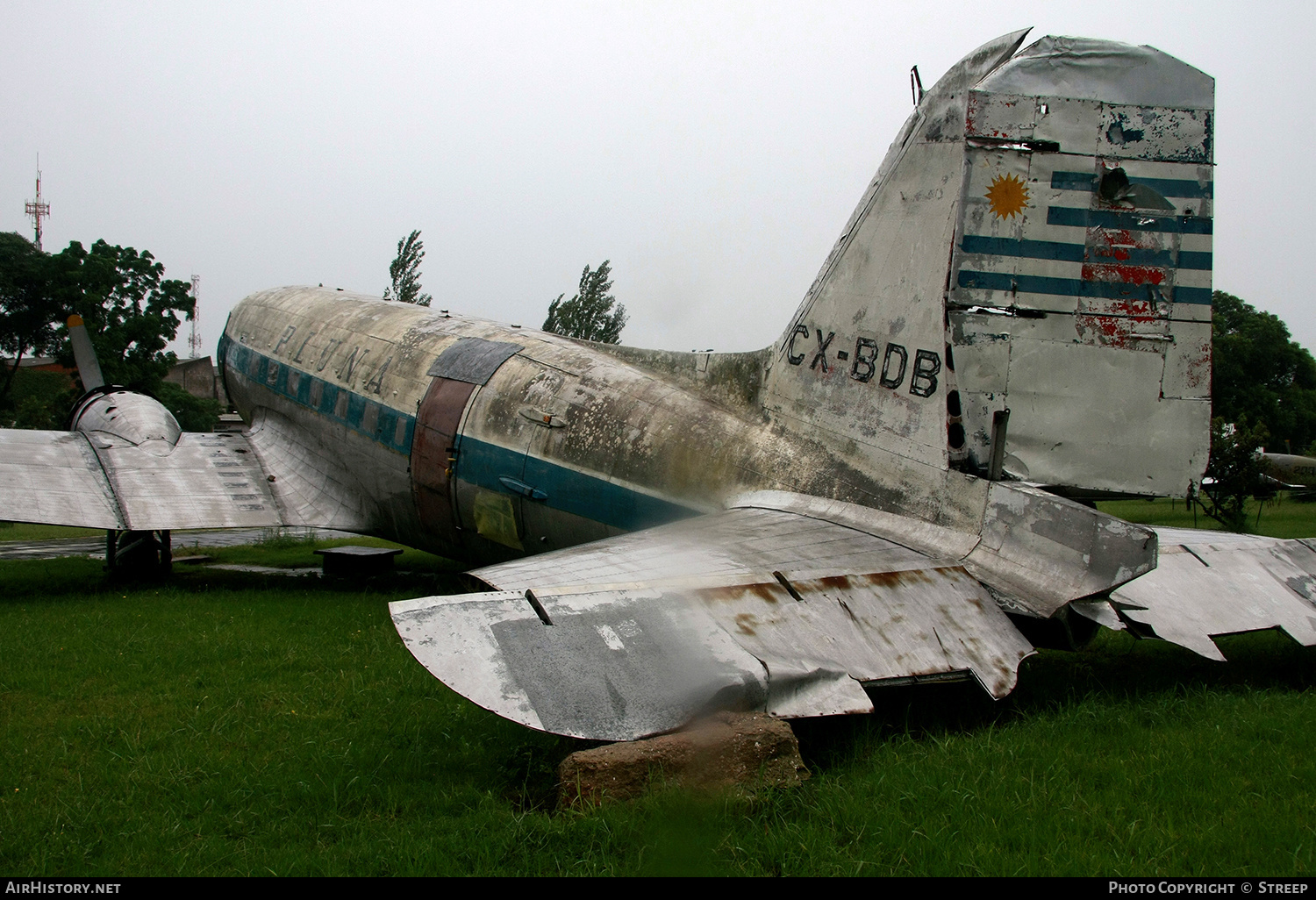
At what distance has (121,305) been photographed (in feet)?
105

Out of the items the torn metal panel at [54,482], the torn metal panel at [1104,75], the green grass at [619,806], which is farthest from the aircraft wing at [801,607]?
the torn metal panel at [54,482]

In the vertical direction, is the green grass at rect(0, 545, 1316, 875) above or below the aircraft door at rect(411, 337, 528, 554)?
below

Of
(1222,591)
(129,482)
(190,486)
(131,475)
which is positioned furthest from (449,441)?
(1222,591)

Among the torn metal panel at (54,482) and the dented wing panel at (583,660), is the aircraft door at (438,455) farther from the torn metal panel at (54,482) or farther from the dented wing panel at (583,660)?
the dented wing panel at (583,660)

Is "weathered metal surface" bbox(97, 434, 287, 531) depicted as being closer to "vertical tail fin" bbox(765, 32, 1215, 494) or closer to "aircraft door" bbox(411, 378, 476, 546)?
"aircraft door" bbox(411, 378, 476, 546)

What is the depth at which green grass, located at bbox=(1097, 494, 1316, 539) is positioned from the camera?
731 inches

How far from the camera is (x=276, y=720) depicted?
210 inches

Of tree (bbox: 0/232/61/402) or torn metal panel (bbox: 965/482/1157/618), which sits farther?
tree (bbox: 0/232/61/402)

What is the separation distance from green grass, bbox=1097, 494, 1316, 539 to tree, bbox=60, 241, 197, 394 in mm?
30366

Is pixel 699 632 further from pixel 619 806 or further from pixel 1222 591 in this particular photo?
pixel 1222 591

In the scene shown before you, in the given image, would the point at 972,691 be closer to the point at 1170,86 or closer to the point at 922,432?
the point at 922,432

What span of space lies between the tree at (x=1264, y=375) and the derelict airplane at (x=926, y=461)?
125ft

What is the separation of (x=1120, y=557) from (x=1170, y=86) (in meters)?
2.87

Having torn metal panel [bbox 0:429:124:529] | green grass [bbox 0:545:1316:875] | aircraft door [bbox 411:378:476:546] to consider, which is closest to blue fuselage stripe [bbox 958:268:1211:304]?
green grass [bbox 0:545:1316:875]
